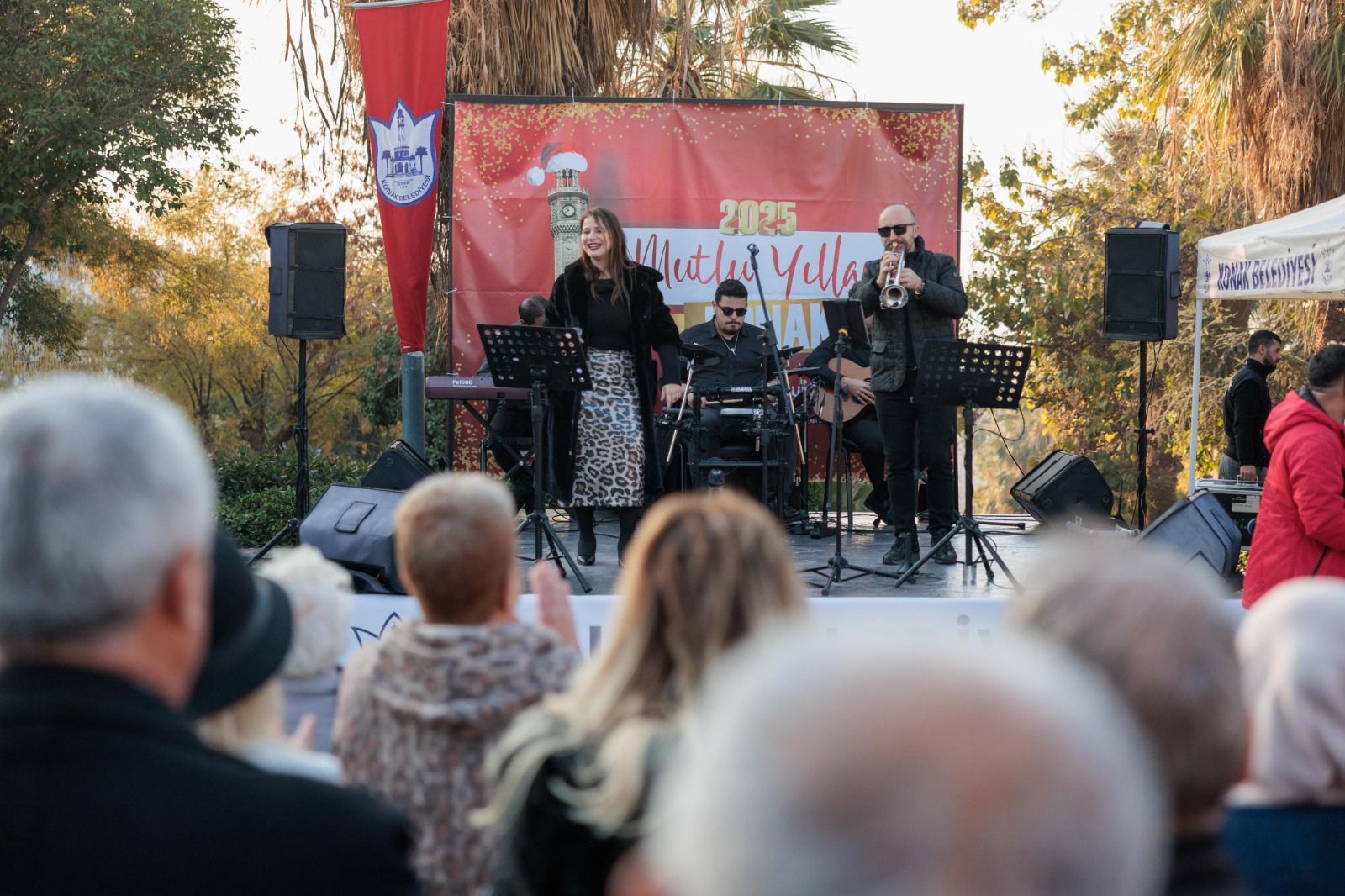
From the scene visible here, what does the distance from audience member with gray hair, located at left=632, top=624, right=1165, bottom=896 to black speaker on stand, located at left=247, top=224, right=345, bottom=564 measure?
6703 mm

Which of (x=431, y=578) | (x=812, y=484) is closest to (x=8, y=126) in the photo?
(x=812, y=484)

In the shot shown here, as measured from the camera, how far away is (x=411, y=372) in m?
8.76

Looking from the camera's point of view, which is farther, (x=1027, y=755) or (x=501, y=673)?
(x=501, y=673)

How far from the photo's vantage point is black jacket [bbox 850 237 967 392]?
21.4 feet

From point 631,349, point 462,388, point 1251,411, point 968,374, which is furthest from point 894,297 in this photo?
point 1251,411

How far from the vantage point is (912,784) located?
53 centimetres

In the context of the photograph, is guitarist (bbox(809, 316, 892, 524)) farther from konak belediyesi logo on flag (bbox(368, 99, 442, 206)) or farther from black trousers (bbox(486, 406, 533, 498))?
konak belediyesi logo on flag (bbox(368, 99, 442, 206))

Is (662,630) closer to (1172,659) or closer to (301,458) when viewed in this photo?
(1172,659)

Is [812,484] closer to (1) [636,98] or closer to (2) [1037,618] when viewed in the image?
(1) [636,98]

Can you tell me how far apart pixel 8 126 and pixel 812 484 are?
10.4 metres

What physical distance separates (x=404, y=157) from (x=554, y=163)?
1.54m

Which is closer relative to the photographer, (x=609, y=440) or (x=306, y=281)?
(x=609, y=440)

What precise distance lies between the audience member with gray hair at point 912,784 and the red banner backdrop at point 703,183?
936 centimetres

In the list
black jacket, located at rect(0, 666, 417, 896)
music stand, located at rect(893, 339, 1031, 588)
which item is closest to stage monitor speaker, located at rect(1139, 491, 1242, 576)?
music stand, located at rect(893, 339, 1031, 588)
